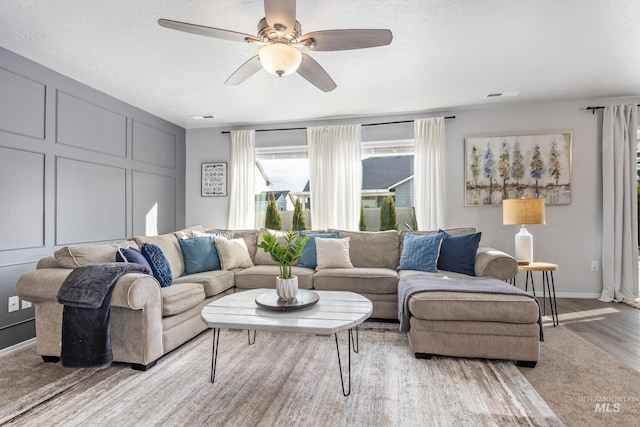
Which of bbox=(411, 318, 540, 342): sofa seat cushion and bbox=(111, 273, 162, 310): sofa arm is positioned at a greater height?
bbox=(111, 273, 162, 310): sofa arm

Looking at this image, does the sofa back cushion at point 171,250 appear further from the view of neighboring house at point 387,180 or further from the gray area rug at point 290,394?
the view of neighboring house at point 387,180

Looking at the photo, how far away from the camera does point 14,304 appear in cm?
281

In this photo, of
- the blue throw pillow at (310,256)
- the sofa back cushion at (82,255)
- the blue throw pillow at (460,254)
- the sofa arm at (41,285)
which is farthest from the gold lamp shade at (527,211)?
the sofa arm at (41,285)

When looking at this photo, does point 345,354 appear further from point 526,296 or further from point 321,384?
point 526,296

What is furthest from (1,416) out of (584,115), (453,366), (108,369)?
(584,115)

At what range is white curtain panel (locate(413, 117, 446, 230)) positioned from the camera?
439 centimetres

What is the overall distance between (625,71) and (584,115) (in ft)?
3.06

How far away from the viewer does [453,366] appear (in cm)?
235

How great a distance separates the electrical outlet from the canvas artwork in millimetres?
4832

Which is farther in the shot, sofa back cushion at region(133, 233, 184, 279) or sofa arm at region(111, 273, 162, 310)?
sofa back cushion at region(133, 233, 184, 279)

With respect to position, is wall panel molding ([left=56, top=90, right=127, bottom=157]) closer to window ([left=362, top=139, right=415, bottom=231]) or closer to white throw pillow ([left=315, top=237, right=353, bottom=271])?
white throw pillow ([left=315, top=237, right=353, bottom=271])

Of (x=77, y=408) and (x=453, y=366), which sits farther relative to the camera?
(x=453, y=366)

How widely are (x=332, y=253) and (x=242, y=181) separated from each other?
Result: 81.0 inches

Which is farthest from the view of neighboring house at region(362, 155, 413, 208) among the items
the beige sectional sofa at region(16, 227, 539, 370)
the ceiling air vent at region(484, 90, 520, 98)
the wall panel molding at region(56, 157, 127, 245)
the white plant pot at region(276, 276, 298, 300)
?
the wall panel molding at region(56, 157, 127, 245)
